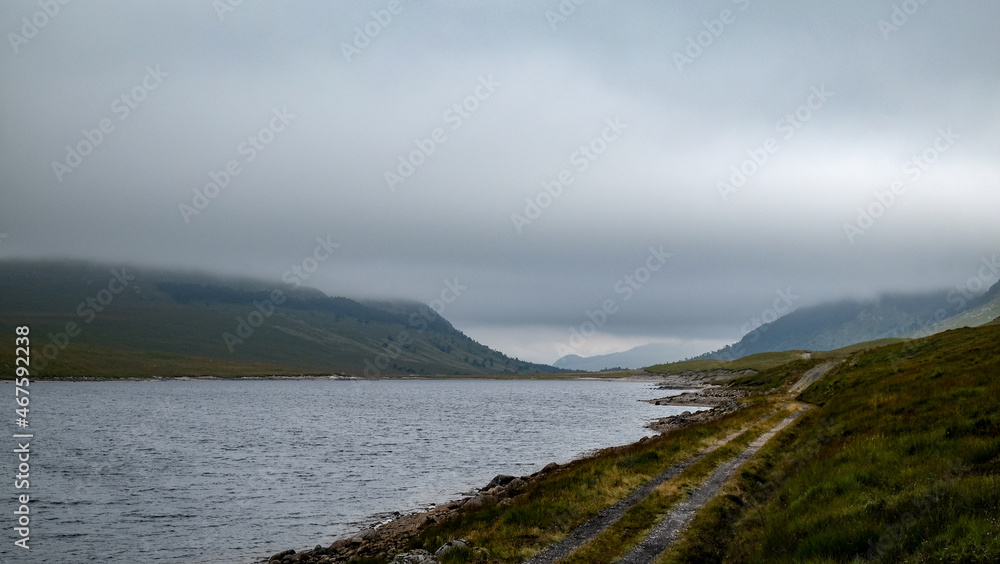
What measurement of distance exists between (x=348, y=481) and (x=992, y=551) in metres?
50.9

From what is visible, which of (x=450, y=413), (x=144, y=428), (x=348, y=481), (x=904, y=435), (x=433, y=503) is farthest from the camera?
(x=450, y=413)

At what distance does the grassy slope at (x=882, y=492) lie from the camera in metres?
13.5

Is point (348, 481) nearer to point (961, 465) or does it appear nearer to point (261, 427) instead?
point (961, 465)

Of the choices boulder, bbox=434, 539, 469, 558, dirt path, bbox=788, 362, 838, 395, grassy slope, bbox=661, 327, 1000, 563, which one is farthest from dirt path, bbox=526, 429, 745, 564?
dirt path, bbox=788, 362, 838, 395

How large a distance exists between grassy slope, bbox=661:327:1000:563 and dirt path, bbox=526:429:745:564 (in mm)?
3365

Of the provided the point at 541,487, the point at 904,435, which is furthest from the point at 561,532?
the point at 904,435

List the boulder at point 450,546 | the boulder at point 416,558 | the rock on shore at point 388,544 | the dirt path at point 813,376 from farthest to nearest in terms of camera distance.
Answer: the dirt path at point 813,376 < the rock on shore at point 388,544 < the boulder at point 450,546 < the boulder at point 416,558

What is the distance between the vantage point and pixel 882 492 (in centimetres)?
1792

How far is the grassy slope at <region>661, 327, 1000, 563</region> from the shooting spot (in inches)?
531

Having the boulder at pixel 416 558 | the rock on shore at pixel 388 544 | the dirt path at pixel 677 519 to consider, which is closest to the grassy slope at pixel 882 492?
the dirt path at pixel 677 519

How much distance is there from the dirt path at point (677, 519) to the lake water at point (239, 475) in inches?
843

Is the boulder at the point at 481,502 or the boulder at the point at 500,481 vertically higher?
the boulder at the point at 481,502

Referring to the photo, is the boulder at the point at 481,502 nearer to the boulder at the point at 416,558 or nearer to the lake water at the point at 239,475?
the lake water at the point at 239,475

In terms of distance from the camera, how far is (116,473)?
56.9m
